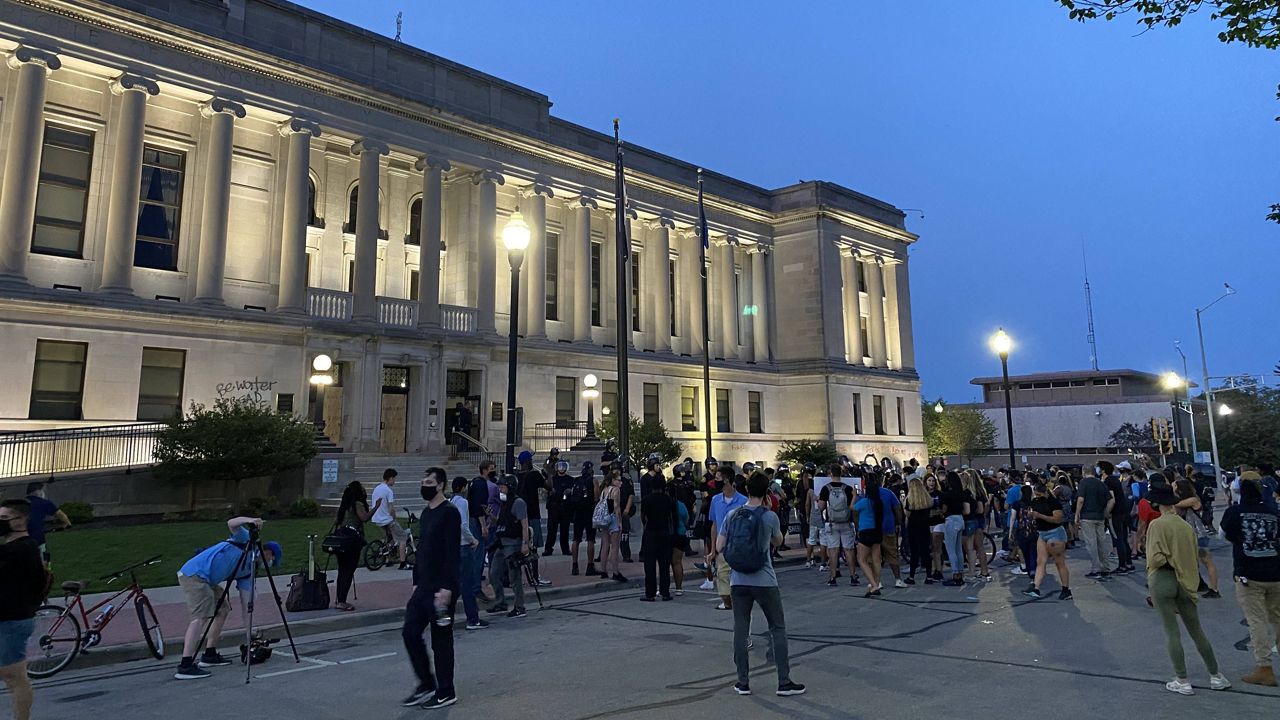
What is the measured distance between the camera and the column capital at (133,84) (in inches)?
1046

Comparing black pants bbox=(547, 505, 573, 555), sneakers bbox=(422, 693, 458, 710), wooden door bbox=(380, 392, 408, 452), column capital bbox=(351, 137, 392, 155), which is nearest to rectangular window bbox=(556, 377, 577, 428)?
wooden door bbox=(380, 392, 408, 452)

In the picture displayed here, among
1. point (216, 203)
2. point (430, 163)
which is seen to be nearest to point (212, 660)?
point (216, 203)

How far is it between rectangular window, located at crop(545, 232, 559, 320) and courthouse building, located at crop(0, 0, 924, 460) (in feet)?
0.27

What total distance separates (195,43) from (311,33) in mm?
4894

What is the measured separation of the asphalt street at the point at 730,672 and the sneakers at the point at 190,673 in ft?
0.36

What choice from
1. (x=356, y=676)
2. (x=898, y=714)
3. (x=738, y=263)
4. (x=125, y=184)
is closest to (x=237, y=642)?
(x=356, y=676)

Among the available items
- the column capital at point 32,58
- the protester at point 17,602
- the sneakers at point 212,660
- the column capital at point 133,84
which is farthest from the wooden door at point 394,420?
the protester at point 17,602

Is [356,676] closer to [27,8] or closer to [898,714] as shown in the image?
[898,714]

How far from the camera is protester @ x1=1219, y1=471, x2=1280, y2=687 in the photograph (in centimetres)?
712

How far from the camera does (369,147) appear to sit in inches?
1271

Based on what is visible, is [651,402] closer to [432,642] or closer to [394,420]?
[394,420]

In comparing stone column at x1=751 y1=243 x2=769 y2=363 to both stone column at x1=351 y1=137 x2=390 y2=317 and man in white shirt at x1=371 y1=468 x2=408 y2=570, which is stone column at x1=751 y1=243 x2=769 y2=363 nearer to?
stone column at x1=351 y1=137 x2=390 y2=317

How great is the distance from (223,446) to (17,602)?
1698 centimetres

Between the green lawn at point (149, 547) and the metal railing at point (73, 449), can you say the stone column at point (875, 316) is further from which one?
the metal railing at point (73, 449)
